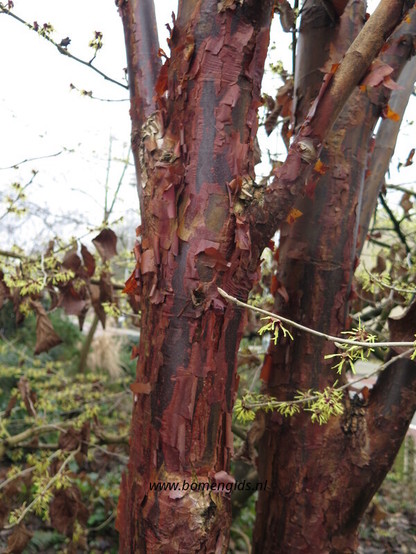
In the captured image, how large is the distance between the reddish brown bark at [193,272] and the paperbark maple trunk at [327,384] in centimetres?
A: 33

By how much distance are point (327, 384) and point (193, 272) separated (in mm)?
549

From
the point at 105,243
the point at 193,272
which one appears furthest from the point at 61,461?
the point at 193,272

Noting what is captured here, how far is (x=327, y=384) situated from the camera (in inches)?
44.4

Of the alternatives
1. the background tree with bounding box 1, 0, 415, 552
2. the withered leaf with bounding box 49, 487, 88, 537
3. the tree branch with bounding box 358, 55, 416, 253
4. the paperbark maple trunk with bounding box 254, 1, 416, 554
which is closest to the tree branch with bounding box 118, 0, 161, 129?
the background tree with bounding box 1, 0, 415, 552

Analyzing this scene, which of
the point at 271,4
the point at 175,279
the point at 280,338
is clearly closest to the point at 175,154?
the point at 175,279

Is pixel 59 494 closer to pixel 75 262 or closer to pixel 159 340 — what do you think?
pixel 75 262

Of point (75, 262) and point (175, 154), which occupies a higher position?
point (175, 154)

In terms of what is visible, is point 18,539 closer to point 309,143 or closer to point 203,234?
point 203,234

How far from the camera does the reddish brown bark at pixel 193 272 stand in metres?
0.80

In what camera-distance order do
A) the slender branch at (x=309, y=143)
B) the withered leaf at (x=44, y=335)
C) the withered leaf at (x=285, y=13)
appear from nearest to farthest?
the slender branch at (x=309, y=143) < the withered leaf at (x=285, y=13) < the withered leaf at (x=44, y=335)

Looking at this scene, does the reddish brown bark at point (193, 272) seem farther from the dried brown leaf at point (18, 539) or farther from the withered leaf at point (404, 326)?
the dried brown leaf at point (18, 539)

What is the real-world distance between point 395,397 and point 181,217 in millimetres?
Answer: 753

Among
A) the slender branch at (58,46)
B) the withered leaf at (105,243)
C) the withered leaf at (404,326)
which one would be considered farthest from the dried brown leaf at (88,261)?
the withered leaf at (404,326)

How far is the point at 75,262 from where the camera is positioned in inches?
63.6
